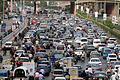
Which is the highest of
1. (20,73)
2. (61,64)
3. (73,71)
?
(20,73)

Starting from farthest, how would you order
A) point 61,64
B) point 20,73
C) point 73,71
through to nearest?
point 61,64, point 73,71, point 20,73

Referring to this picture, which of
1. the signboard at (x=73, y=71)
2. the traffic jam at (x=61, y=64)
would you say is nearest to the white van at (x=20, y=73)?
the traffic jam at (x=61, y=64)

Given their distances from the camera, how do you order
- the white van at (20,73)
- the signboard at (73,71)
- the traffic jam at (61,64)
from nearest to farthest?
the white van at (20,73) → the traffic jam at (61,64) → the signboard at (73,71)

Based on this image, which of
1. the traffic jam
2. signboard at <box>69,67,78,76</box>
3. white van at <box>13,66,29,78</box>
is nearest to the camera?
white van at <box>13,66,29,78</box>

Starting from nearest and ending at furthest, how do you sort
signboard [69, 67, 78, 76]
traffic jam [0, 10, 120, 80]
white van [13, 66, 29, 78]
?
white van [13, 66, 29, 78] < traffic jam [0, 10, 120, 80] < signboard [69, 67, 78, 76]

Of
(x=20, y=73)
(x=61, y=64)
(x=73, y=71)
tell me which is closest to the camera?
(x=20, y=73)

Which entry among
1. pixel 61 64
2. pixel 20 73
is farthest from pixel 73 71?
pixel 61 64

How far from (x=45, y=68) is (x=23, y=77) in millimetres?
5549

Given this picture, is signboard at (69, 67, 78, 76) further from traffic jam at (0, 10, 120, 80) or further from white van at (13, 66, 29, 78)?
white van at (13, 66, 29, 78)

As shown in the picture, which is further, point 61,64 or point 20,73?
point 61,64

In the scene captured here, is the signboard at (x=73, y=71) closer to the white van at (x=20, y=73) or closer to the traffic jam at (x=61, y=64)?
the traffic jam at (x=61, y=64)

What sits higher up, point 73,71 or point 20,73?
point 20,73

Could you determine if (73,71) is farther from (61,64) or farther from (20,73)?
(61,64)

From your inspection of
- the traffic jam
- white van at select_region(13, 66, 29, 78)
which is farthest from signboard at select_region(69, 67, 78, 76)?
white van at select_region(13, 66, 29, 78)
